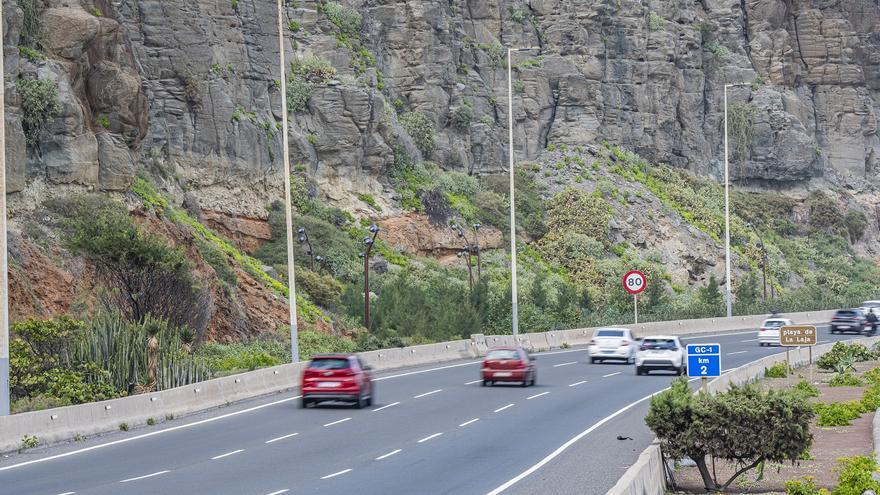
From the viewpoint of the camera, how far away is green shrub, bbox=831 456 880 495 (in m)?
17.0

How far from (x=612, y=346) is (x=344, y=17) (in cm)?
4620

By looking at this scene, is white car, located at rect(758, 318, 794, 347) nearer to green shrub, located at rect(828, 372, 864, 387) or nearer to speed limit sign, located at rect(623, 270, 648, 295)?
speed limit sign, located at rect(623, 270, 648, 295)

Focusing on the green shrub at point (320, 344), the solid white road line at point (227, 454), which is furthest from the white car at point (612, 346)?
the solid white road line at point (227, 454)

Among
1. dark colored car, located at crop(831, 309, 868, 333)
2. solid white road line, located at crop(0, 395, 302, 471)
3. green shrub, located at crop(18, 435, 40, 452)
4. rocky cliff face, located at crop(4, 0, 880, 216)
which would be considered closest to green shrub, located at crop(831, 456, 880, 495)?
solid white road line, located at crop(0, 395, 302, 471)

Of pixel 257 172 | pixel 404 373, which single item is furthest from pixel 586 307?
pixel 404 373

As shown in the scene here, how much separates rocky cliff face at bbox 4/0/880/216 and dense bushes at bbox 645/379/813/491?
33685 mm

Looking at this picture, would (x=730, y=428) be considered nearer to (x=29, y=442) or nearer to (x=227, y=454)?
(x=227, y=454)

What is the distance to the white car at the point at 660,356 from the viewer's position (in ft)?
141

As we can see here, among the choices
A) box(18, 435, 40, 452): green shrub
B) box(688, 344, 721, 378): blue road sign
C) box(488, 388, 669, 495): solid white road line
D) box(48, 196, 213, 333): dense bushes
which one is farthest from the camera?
box(48, 196, 213, 333): dense bushes

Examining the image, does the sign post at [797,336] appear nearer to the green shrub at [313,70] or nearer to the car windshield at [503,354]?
the car windshield at [503,354]

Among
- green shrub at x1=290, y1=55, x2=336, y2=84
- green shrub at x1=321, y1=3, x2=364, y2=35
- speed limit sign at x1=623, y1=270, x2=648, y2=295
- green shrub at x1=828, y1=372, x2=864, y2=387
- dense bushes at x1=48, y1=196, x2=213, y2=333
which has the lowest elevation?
green shrub at x1=828, y1=372, x2=864, y2=387

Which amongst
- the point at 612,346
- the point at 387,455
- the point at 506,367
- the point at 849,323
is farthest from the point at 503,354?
the point at 849,323

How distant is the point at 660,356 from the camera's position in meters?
43.1

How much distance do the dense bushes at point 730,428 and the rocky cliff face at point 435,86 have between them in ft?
111
